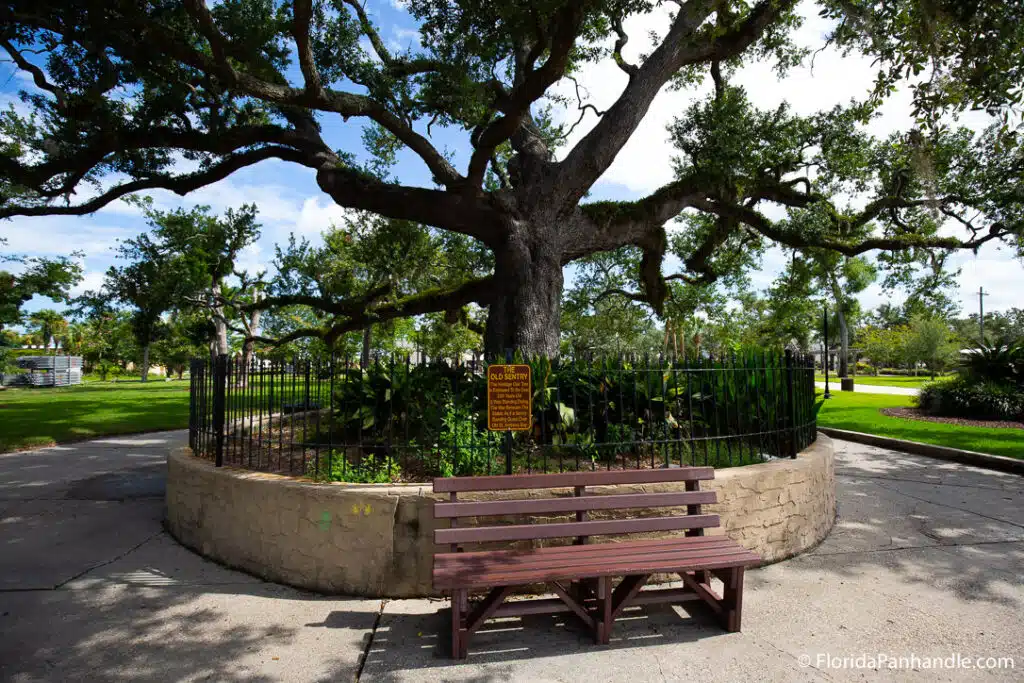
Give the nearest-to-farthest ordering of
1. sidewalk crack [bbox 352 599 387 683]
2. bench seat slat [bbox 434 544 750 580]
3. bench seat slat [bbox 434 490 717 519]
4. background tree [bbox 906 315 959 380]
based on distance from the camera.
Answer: sidewalk crack [bbox 352 599 387 683]
bench seat slat [bbox 434 544 750 580]
bench seat slat [bbox 434 490 717 519]
background tree [bbox 906 315 959 380]

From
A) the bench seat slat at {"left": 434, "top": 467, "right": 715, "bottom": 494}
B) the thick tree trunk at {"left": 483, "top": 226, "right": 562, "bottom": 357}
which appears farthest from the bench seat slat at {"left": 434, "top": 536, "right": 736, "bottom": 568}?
the thick tree trunk at {"left": 483, "top": 226, "right": 562, "bottom": 357}

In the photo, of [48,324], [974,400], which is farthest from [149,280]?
[48,324]

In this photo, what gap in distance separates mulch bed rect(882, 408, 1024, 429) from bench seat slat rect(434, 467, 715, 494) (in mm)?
13231

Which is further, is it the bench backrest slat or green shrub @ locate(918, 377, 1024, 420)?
green shrub @ locate(918, 377, 1024, 420)

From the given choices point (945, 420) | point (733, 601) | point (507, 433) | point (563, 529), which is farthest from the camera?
point (945, 420)

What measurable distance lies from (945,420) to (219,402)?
Answer: 55.8ft

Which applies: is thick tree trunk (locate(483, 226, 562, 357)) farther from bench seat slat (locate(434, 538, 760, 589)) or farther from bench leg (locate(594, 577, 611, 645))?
bench leg (locate(594, 577, 611, 645))

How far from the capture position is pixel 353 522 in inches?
175

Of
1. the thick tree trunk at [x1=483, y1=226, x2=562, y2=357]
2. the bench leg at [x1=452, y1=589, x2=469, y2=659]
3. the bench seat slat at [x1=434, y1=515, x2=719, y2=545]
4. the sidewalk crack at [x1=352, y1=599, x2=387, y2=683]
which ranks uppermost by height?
the thick tree trunk at [x1=483, y1=226, x2=562, y2=357]

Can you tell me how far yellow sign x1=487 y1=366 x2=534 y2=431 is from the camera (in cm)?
463

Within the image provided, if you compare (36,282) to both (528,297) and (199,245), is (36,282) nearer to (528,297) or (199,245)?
(199,245)

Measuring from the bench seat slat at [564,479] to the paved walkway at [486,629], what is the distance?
0.94m

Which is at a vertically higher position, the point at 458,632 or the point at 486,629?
the point at 458,632

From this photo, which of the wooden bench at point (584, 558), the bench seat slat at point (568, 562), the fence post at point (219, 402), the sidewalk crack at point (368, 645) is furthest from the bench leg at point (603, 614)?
the fence post at point (219, 402)
